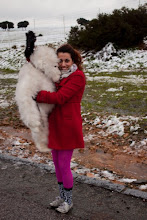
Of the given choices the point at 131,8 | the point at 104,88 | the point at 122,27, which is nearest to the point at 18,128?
the point at 104,88

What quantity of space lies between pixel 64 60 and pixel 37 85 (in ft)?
1.30

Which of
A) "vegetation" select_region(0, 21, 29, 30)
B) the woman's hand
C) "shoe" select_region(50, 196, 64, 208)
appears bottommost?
"shoe" select_region(50, 196, 64, 208)

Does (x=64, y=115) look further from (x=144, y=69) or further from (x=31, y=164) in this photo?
(x=144, y=69)

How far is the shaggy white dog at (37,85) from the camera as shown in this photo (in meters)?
2.55

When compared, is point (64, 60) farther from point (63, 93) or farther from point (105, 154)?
point (105, 154)

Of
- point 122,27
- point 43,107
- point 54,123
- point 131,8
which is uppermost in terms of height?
point 131,8

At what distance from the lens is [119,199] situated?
128 inches

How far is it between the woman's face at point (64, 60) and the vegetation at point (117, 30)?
16.9 meters

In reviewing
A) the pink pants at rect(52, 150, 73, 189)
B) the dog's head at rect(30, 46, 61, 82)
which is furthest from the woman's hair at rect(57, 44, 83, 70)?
the pink pants at rect(52, 150, 73, 189)

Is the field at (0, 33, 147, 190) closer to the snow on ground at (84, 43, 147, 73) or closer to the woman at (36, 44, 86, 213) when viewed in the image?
the woman at (36, 44, 86, 213)

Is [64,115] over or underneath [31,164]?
over

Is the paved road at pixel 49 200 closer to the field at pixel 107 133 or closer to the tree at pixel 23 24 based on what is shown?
the field at pixel 107 133

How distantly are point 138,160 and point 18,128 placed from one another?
3.43 m

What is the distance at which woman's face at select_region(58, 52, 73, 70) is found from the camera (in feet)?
8.80
